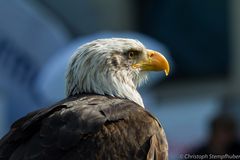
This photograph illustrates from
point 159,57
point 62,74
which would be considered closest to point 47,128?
point 159,57

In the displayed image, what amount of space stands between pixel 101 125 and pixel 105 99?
1.18 feet

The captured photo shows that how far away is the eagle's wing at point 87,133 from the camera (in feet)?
21.8

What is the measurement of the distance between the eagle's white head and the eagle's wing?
221mm

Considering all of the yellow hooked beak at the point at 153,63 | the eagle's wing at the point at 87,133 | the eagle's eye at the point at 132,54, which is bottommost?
the eagle's wing at the point at 87,133

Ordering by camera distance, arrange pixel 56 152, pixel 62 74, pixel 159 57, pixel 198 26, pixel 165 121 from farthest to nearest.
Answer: pixel 198 26 < pixel 165 121 < pixel 62 74 < pixel 159 57 < pixel 56 152

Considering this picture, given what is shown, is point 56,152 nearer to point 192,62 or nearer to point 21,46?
point 21,46

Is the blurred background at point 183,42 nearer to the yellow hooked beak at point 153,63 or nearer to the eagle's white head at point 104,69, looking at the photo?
the yellow hooked beak at point 153,63

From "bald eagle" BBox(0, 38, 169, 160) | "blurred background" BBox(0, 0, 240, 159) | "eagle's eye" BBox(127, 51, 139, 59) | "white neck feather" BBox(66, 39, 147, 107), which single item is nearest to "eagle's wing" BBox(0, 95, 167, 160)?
"bald eagle" BBox(0, 38, 169, 160)

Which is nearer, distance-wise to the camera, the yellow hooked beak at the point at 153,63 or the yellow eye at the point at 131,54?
the yellow eye at the point at 131,54

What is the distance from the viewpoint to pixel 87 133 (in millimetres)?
6727

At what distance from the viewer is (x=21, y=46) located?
Result: 9750 mm

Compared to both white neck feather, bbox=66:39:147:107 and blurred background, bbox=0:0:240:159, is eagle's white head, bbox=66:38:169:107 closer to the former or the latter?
white neck feather, bbox=66:39:147:107

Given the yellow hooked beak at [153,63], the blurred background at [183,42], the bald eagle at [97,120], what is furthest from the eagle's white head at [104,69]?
the blurred background at [183,42]

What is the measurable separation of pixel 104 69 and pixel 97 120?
0.64 m
